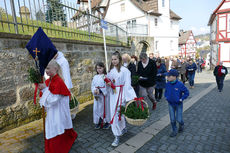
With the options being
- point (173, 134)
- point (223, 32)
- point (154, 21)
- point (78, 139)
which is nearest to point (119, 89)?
point (78, 139)

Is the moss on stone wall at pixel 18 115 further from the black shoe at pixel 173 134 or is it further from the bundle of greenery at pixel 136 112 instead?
the black shoe at pixel 173 134

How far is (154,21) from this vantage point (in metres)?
21.9

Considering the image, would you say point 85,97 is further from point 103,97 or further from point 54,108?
point 54,108

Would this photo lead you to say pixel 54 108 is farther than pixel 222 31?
No

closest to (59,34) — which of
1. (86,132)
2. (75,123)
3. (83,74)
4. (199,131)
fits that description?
(83,74)

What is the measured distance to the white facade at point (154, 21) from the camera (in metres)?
21.2

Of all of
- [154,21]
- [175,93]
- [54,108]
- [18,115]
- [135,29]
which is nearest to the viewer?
[54,108]

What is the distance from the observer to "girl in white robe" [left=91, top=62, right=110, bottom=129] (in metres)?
3.94

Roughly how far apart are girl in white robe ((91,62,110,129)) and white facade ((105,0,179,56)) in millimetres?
17396

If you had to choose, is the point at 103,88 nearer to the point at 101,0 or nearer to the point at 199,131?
the point at 199,131

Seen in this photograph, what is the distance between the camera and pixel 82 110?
18.4 ft

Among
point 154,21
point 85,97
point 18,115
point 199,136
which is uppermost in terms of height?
point 154,21

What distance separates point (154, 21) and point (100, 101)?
2056cm

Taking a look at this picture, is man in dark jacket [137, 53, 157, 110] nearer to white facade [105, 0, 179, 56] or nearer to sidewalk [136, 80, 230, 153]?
sidewalk [136, 80, 230, 153]
